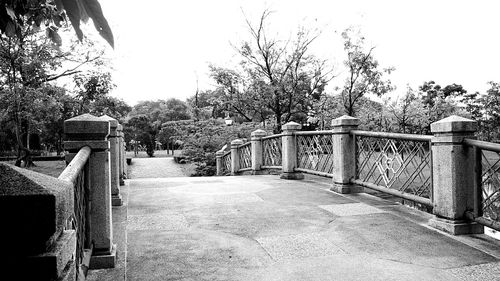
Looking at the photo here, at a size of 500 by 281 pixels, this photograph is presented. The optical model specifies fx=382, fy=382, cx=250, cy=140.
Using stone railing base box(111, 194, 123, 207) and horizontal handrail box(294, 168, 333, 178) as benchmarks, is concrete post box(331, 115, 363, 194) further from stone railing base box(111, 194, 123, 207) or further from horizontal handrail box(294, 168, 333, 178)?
stone railing base box(111, 194, 123, 207)

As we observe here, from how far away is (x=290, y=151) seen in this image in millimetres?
10438

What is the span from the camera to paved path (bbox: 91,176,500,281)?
3.69 m

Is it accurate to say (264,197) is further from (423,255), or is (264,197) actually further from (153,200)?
(423,255)

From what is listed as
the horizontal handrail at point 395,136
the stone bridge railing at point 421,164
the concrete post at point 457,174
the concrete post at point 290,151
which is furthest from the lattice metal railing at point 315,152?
the concrete post at point 457,174

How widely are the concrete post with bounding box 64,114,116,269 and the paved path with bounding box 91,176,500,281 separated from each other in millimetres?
227

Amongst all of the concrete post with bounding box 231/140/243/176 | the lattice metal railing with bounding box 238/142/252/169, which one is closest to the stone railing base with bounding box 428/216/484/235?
the lattice metal railing with bounding box 238/142/252/169

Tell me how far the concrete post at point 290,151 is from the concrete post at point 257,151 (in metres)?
2.39

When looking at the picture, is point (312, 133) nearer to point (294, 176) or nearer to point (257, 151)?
point (294, 176)

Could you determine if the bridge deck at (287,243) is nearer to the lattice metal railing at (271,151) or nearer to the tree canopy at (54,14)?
the tree canopy at (54,14)

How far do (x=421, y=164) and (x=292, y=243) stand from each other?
2435mm

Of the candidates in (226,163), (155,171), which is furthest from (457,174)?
(155,171)

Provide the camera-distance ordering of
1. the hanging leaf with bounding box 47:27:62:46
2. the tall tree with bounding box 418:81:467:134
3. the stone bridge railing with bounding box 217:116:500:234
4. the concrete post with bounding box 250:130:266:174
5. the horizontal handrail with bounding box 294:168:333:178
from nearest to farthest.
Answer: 1. the hanging leaf with bounding box 47:27:62:46
2. the stone bridge railing with bounding box 217:116:500:234
3. the horizontal handrail with bounding box 294:168:333:178
4. the concrete post with bounding box 250:130:266:174
5. the tall tree with bounding box 418:81:467:134

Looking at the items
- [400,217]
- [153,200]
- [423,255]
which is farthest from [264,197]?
[423,255]

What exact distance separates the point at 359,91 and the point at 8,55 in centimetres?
1714
